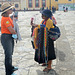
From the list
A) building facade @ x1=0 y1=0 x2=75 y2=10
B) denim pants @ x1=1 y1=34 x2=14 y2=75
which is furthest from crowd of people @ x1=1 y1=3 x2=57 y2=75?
building facade @ x1=0 y1=0 x2=75 y2=10

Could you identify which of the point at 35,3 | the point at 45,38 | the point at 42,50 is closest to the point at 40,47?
the point at 42,50

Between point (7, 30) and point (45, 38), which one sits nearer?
point (7, 30)

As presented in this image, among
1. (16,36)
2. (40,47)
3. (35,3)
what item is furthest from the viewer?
(35,3)

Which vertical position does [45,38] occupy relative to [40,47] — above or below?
above

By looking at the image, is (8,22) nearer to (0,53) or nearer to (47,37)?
(47,37)

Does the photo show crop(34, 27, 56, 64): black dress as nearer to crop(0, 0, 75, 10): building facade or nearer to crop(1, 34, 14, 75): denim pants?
crop(1, 34, 14, 75): denim pants

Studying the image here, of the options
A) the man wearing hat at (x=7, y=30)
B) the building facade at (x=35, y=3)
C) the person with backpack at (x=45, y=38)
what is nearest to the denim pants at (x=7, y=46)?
the man wearing hat at (x=7, y=30)

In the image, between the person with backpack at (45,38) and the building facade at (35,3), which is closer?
the person with backpack at (45,38)

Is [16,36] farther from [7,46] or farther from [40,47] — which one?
[40,47]

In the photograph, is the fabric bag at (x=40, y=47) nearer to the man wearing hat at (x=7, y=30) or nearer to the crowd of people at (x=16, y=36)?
the crowd of people at (x=16, y=36)

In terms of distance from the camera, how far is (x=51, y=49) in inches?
132

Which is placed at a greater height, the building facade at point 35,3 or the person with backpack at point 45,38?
the building facade at point 35,3

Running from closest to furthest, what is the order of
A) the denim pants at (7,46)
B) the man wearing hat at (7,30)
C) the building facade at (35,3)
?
the man wearing hat at (7,30)
the denim pants at (7,46)
the building facade at (35,3)

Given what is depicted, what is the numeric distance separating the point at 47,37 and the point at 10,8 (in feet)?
3.28
